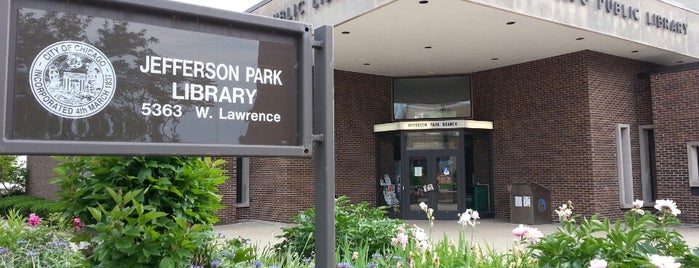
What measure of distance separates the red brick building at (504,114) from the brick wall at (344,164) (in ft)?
0.14

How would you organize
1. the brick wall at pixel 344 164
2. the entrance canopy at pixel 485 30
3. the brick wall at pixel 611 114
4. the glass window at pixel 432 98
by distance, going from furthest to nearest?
the glass window at pixel 432 98 < the brick wall at pixel 344 164 < the brick wall at pixel 611 114 < the entrance canopy at pixel 485 30

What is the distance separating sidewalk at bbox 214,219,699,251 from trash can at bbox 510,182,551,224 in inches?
13.7

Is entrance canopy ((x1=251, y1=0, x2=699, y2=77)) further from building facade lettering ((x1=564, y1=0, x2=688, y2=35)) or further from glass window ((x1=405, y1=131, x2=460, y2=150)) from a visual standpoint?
glass window ((x1=405, y1=131, x2=460, y2=150))

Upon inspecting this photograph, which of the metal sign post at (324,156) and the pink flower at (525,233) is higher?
the metal sign post at (324,156)

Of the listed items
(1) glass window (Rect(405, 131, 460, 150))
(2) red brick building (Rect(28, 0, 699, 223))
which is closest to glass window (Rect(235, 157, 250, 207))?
(2) red brick building (Rect(28, 0, 699, 223))

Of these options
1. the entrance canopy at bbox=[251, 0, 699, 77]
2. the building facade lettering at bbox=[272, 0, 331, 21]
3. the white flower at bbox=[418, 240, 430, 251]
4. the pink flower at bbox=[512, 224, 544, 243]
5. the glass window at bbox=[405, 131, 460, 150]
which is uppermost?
the building facade lettering at bbox=[272, 0, 331, 21]

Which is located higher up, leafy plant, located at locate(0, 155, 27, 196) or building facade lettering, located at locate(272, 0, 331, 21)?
building facade lettering, located at locate(272, 0, 331, 21)

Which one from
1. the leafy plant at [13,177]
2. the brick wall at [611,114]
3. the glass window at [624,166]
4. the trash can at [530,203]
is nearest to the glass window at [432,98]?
the trash can at [530,203]

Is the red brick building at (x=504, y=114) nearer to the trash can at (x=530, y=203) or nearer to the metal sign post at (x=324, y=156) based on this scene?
the trash can at (x=530, y=203)

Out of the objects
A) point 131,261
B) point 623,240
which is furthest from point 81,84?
point 623,240

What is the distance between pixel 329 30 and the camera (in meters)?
2.54

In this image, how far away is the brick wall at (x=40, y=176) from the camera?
2358cm

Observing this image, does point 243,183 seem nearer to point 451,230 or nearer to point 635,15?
point 451,230

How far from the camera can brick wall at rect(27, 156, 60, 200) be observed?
2358cm
